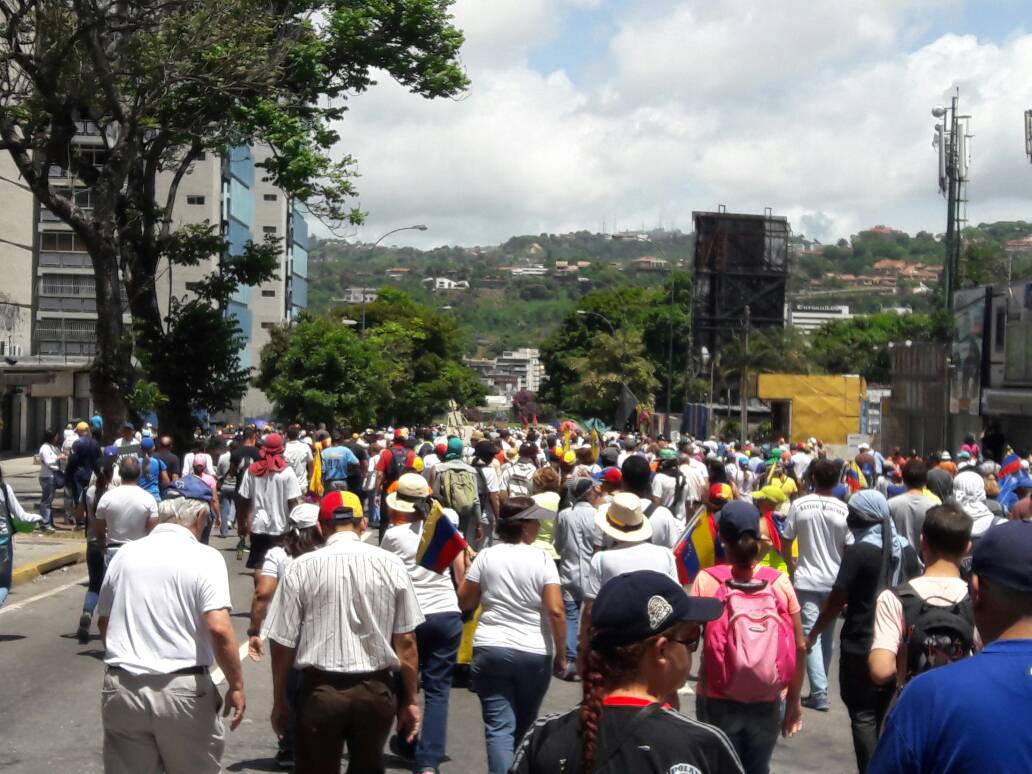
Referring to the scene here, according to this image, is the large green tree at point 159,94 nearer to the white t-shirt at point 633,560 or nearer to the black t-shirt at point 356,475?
the black t-shirt at point 356,475

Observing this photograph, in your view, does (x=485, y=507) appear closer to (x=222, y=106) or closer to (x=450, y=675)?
(x=450, y=675)

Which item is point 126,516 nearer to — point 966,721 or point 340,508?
point 340,508

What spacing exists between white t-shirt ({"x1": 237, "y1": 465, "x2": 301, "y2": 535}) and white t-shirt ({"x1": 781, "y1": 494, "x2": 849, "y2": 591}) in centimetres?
617

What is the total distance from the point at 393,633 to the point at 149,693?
1.07 meters

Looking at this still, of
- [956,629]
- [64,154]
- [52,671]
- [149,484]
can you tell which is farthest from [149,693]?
[64,154]

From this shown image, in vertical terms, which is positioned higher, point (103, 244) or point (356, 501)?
point (103, 244)

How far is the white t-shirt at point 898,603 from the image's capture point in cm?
557

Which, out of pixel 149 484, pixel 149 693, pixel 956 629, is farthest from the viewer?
pixel 149 484

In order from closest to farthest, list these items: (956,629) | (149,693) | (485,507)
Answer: (956,629) < (149,693) < (485,507)

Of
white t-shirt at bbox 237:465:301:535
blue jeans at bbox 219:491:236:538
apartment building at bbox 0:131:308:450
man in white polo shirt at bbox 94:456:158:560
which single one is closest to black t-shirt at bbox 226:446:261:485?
blue jeans at bbox 219:491:236:538

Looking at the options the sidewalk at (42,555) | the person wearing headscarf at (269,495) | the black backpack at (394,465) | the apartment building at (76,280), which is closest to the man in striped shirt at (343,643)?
Result: the person wearing headscarf at (269,495)

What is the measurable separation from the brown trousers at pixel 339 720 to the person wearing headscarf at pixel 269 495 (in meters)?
8.36

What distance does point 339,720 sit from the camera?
19.9 ft

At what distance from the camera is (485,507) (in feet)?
57.5
